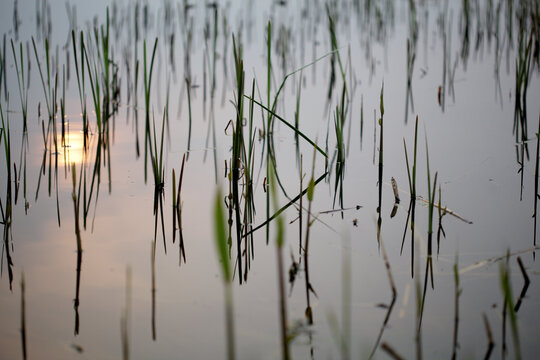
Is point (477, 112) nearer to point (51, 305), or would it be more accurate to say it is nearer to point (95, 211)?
point (95, 211)

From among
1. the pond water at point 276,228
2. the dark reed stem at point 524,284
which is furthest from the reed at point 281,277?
the dark reed stem at point 524,284

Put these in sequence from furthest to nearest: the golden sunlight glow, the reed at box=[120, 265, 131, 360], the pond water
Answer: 1. the golden sunlight glow
2. the pond water
3. the reed at box=[120, 265, 131, 360]

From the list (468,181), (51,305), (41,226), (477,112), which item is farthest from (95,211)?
(477,112)

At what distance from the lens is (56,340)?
2.96 feet

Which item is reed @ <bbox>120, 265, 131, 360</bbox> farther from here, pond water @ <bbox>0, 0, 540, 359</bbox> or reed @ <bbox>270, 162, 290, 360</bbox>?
reed @ <bbox>270, 162, 290, 360</bbox>

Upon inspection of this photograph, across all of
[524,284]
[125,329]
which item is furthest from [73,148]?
[524,284]

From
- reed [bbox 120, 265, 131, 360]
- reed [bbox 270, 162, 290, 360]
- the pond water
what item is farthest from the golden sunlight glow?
reed [bbox 270, 162, 290, 360]

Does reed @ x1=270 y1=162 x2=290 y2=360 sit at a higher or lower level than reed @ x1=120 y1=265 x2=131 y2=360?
higher

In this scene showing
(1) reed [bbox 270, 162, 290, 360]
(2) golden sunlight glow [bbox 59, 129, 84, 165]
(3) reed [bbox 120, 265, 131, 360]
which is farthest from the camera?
(2) golden sunlight glow [bbox 59, 129, 84, 165]

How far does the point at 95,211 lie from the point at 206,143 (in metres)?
0.65

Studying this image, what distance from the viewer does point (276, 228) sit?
0.59 metres

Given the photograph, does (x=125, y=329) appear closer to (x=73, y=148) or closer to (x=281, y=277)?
(x=281, y=277)

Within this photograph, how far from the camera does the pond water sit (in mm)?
909

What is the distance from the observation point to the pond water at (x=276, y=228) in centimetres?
91
